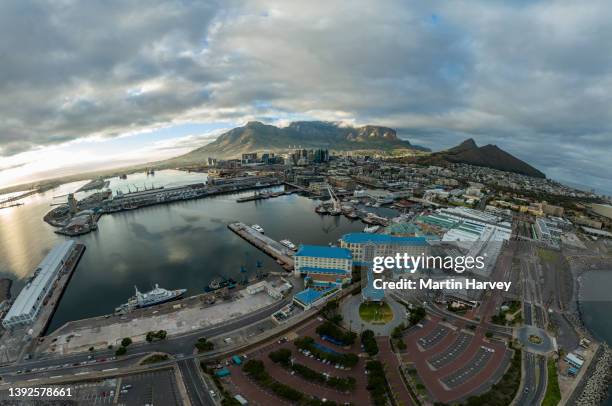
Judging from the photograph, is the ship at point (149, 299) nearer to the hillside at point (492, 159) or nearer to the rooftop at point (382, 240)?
the rooftop at point (382, 240)

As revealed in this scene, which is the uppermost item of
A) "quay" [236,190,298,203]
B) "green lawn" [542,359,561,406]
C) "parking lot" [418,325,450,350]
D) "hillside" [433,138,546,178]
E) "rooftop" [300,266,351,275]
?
"hillside" [433,138,546,178]

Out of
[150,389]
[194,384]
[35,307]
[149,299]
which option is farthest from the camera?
[149,299]

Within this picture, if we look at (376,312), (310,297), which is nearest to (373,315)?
(376,312)

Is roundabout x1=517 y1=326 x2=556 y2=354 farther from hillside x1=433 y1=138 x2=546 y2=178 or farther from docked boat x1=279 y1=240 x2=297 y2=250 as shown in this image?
hillside x1=433 y1=138 x2=546 y2=178

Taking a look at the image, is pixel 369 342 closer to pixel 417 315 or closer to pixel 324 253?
pixel 417 315

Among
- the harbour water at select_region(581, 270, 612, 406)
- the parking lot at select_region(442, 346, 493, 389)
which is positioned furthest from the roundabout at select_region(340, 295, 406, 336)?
the harbour water at select_region(581, 270, 612, 406)

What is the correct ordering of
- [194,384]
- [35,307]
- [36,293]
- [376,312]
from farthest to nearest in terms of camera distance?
[36,293] → [35,307] → [376,312] → [194,384]
